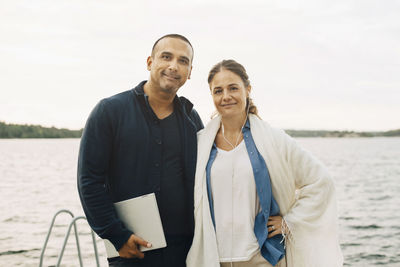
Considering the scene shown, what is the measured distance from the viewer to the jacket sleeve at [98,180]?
2219 mm

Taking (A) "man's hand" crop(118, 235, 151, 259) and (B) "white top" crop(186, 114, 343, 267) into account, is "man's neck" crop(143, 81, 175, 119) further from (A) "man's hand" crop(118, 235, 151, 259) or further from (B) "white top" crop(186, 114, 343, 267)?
(A) "man's hand" crop(118, 235, 151, 259)

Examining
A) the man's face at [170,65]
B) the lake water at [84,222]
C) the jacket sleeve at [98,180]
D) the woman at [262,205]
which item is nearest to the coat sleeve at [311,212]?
the woman at [262,205]

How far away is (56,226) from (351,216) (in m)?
10.9

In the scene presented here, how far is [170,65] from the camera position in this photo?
2496 mm

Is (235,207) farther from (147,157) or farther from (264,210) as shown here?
(147,157)

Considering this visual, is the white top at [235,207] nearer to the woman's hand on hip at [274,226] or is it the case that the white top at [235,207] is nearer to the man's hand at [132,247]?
the woman's hand on hip at [274,226]

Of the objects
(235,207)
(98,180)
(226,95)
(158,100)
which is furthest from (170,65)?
(235,207)

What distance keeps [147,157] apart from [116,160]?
190 millimetres

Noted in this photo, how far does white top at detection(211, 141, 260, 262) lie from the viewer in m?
2.42

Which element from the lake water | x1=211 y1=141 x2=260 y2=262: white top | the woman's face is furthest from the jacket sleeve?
the lake water

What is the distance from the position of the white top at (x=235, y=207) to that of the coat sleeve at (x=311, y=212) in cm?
26

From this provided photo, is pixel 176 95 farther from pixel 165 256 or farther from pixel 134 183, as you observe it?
pixel 165 256

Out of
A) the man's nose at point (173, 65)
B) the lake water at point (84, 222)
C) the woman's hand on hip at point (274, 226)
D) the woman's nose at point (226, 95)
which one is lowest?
the lake water at point (84, 222)

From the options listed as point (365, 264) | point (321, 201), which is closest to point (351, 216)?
point (365, 264)
